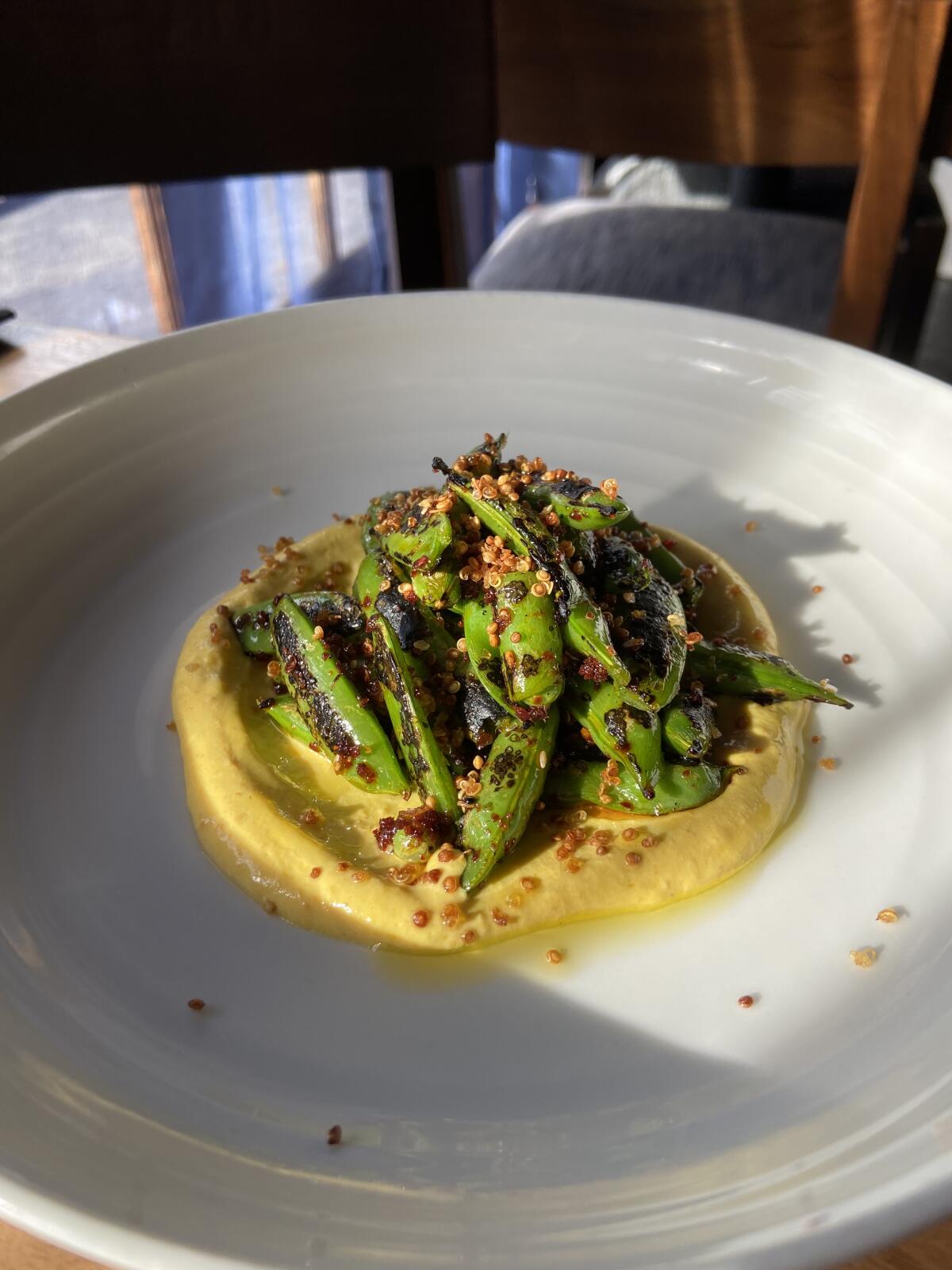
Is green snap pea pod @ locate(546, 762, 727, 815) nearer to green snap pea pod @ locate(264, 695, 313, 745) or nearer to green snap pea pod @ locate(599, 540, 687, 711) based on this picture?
green snap pea pod @ locate(599, 540, 687, 711)

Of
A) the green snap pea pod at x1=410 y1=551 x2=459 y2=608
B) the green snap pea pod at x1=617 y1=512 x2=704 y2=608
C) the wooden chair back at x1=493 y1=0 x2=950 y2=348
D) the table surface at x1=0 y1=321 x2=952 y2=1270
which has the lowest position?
the green snap pea pod at x1=617 y1=512 x2=704 y2=608

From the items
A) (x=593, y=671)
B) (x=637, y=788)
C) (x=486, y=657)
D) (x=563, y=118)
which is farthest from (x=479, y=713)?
(x=563, y=118)

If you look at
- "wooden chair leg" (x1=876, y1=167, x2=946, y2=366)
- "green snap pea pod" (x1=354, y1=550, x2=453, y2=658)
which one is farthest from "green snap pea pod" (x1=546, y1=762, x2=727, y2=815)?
"wooden chair leg" (x1=876, y1=167, x2=946, y2=366)

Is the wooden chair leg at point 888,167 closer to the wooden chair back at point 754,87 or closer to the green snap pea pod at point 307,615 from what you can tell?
the wooden chair back at point 754,87

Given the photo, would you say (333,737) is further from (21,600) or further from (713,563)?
(713,563)

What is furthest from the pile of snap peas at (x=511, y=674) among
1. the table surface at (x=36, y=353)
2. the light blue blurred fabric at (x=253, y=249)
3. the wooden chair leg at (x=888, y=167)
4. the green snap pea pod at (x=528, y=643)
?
the light blue blurred fabric at (x=253, y=249)

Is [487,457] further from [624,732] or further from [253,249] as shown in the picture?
[253,249]
